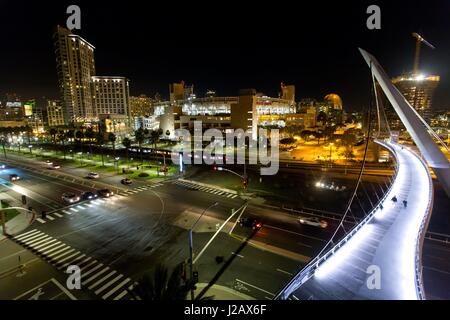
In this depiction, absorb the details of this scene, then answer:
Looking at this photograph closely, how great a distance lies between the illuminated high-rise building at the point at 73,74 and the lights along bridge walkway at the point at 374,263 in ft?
696

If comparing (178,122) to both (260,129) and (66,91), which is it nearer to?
(260,129)

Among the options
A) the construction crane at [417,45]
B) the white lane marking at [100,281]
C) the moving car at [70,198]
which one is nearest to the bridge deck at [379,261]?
the white lane marking at [100,281]

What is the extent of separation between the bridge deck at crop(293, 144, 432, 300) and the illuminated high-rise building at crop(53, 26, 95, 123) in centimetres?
21223

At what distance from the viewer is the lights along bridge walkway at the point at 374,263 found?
43.0ft

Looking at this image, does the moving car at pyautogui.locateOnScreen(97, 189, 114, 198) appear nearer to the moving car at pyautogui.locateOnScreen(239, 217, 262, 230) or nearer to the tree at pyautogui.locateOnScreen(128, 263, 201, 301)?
the moving car at pyautogui.locateOnScreen(239, 217, 262, 230)

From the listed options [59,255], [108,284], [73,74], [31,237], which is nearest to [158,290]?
[108,284]

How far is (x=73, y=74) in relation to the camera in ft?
592

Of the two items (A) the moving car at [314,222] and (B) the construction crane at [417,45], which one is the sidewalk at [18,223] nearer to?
(A) the moving car at [314,222]

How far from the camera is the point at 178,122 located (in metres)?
128

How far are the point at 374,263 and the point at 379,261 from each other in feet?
1.40

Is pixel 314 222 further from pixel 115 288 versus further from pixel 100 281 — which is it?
pixel 100 281

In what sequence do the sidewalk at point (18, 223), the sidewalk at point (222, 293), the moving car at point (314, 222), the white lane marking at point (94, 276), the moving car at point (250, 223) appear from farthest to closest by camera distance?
the sidewalk at point (18, 223) → the moving car at point (314, 222) → the moving car at point (250, 223) → the white lane marking at point (94, 276) → the sidewalk at point (222, 293)

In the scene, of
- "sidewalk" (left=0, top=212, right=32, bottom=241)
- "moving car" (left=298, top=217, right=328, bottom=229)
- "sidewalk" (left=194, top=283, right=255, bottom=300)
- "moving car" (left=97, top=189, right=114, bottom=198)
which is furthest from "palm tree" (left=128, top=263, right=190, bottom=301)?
"moving car" (left=97, top=189, right=114, bottom=198)

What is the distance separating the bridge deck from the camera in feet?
43.0
